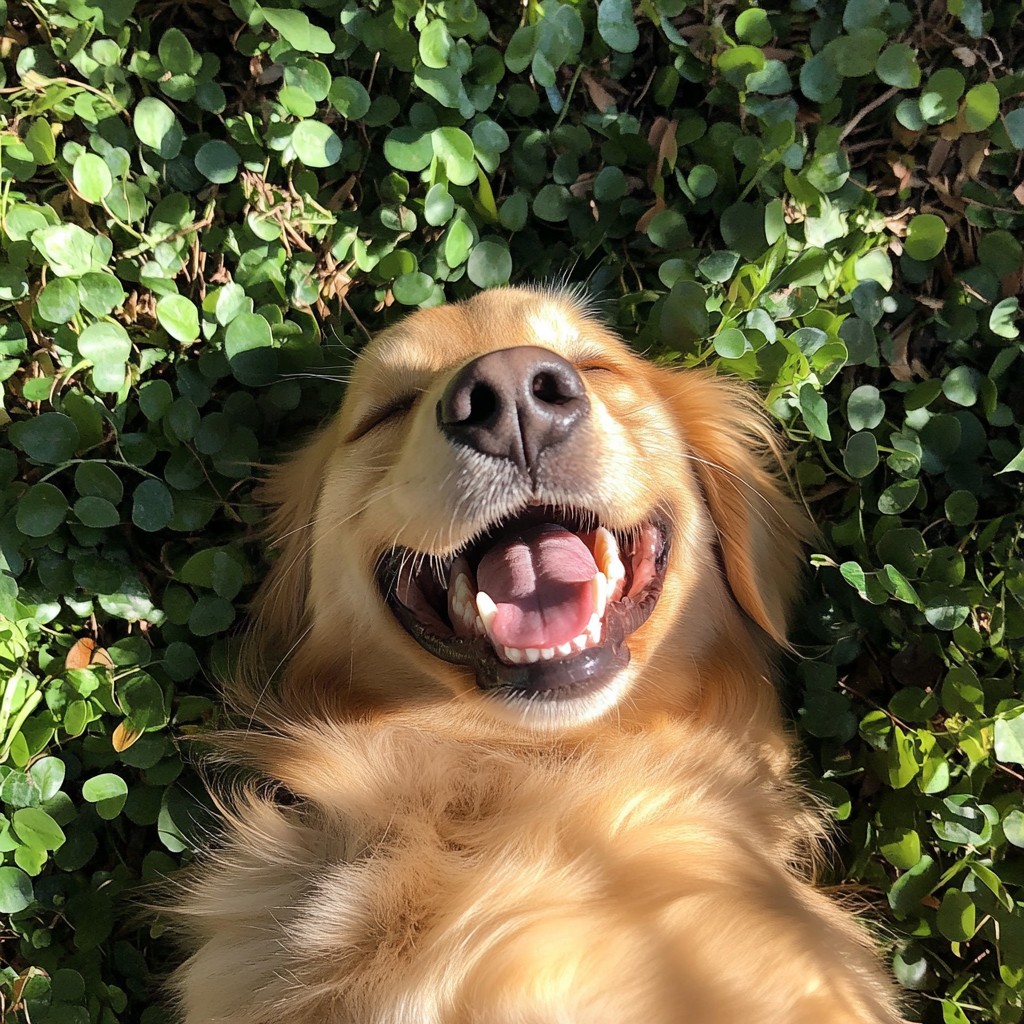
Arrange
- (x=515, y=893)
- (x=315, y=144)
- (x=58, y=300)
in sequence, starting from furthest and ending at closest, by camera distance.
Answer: (x=315, y=144), (x=58, y=300), (x=515, y=893)

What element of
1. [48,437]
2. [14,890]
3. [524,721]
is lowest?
[14,890]

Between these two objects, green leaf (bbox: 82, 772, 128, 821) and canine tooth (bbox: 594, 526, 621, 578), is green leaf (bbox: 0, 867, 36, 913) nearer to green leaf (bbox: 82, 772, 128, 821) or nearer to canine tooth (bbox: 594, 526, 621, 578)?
green leaf (bbox: 82, 772, 128, 821)

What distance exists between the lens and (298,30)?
2686 mm

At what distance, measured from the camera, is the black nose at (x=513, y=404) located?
1821 mm

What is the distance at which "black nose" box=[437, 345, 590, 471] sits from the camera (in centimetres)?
182

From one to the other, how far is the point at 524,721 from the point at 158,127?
7.26 ft

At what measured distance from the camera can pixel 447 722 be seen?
2.26 metres

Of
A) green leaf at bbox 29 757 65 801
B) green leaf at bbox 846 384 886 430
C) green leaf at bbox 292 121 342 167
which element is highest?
green leaf at bbox 292 121 342 167

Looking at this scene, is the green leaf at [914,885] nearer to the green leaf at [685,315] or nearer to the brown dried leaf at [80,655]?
the green leaf at [685,315]

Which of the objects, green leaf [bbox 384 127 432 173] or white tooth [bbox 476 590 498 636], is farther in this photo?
green leaf [bbox 384 127 432 173]

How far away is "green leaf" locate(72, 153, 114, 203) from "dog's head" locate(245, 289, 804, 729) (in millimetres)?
1005

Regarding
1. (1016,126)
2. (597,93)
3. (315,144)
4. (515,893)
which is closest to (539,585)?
(515,893)

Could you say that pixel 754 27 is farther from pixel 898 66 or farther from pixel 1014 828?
pixel 1014 828

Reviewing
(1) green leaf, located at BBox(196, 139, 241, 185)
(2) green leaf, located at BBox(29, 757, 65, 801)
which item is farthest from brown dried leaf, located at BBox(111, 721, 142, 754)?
(1) green leaf, located at BBox(196, 139, 241, 185)
